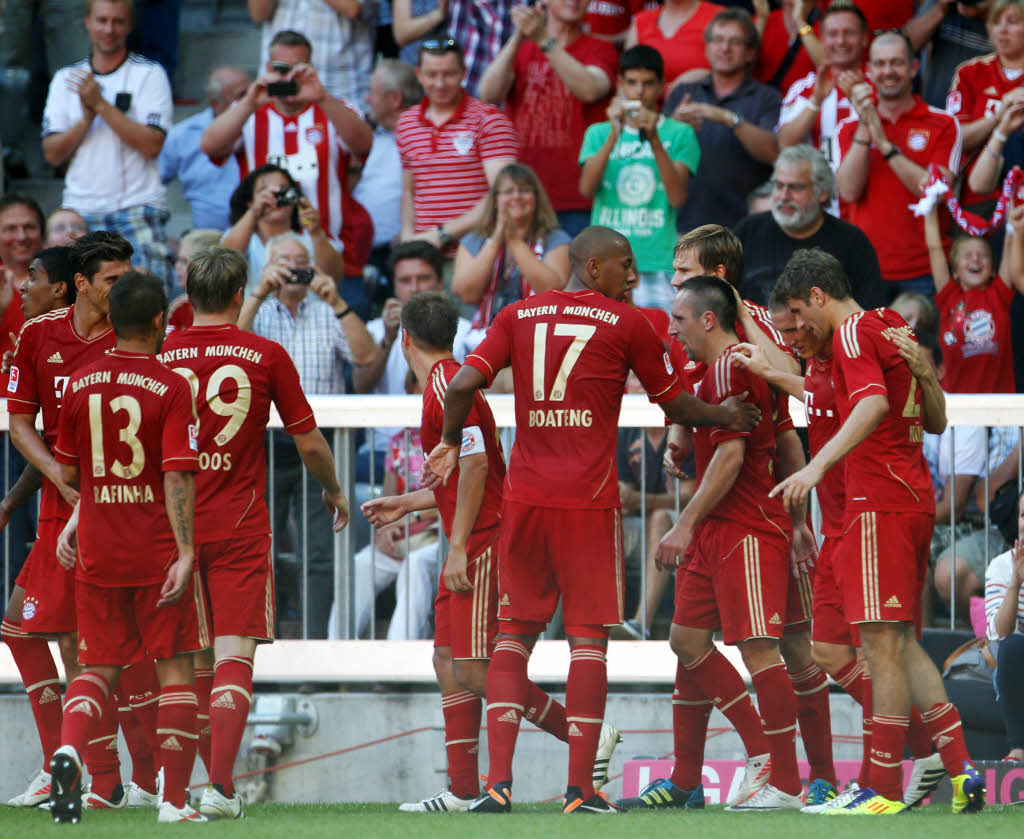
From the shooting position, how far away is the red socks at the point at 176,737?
5883 millimetres

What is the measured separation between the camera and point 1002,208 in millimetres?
9891

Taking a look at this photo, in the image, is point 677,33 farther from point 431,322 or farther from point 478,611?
point 478,611

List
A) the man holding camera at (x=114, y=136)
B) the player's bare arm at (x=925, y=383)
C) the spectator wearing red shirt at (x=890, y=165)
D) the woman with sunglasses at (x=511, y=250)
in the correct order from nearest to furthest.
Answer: the player's bare arm at (x=925, y=383) → the woman with sunglasses at (x=511, y=250) → the spectator wearing red shirt at (x=890, y=165) → the man holding camera at (x=114, y=136)

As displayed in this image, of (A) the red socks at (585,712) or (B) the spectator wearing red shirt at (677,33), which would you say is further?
(B) the spectator wearing red shirt at (677,33)

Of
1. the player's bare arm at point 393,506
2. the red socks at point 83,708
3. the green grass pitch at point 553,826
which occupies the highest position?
the player's bare arm at point 393,506

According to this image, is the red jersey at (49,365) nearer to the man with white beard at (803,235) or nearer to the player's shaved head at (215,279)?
the player's shaved head at (215,279)

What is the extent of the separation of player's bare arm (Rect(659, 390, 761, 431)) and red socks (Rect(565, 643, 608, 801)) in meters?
0.96

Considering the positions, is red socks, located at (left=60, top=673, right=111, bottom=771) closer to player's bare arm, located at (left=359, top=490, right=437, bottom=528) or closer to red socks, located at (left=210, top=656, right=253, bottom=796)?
red socks, located at (left=210, top=656, right=253, bottom=796)

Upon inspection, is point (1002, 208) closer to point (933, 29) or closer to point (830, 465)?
point (933, 29)

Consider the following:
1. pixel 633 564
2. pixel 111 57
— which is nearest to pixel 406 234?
pixel 111 57

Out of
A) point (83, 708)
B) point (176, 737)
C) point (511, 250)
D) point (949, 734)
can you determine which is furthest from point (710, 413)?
point (511, 250)

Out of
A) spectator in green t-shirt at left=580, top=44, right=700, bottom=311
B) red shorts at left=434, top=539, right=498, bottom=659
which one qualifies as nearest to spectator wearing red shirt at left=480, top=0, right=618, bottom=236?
spectator in green t-shirt at left=580, top=44, right=700, bottom=311

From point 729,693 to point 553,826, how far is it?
4.06ft

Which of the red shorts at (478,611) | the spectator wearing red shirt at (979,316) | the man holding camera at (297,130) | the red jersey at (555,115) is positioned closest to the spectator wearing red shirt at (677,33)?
the red jersey at (555,115)
